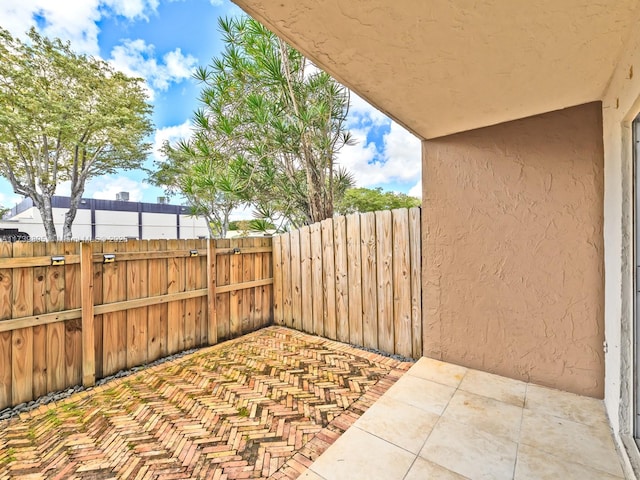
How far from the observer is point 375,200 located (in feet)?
30.5

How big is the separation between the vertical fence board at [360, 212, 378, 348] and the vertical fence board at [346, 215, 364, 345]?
52mm

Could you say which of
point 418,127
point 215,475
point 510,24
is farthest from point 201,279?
point 510,24

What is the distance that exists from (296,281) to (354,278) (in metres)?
0.98

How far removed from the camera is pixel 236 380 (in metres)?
2.61

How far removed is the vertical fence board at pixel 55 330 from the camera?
2.42m

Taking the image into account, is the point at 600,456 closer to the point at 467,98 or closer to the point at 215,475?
the point at 215,475

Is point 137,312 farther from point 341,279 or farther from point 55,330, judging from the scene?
point 341,279

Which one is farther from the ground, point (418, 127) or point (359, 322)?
point (418, 127)

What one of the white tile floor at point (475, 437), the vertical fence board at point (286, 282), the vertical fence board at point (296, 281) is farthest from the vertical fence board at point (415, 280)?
the vertical fence board at point (286, 282)

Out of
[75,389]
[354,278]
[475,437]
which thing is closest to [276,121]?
[354,278]

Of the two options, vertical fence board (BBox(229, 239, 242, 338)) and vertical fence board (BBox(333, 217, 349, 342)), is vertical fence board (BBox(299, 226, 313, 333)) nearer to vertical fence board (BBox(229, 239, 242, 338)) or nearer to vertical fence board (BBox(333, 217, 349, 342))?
vertical fence board (BBox(333, 217, 349, 342))

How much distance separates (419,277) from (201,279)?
2.58 meters

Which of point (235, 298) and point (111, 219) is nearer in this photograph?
point (235, 298)

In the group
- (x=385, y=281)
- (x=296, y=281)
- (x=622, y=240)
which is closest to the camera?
(x=622, y=240)
